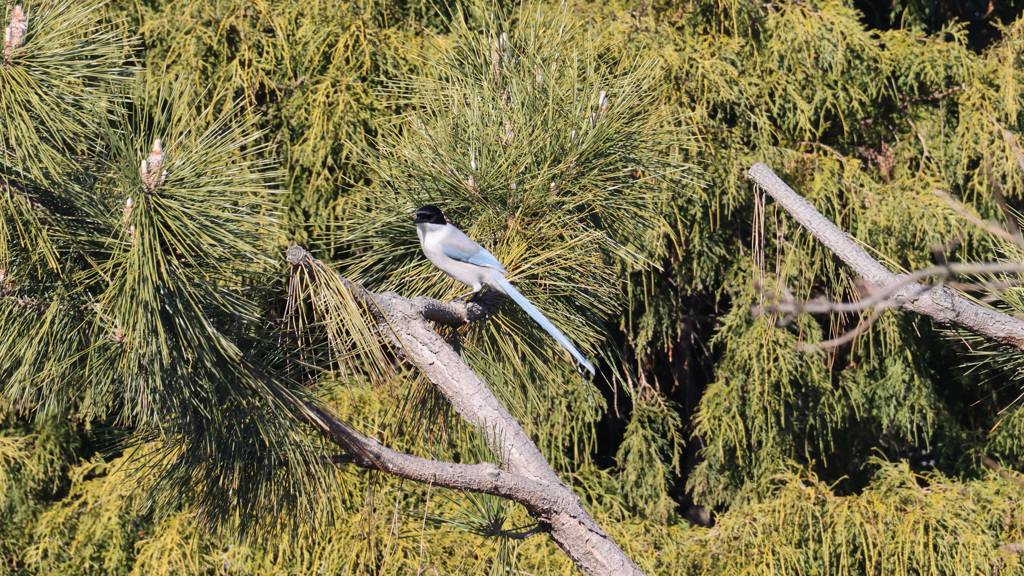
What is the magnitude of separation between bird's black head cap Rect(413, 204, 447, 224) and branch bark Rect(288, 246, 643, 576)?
0.78 feet

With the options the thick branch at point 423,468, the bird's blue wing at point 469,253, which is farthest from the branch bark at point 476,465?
the bird's blue wing at point 469,253

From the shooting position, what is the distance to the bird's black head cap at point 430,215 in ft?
4.32

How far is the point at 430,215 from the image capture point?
1.32 meters

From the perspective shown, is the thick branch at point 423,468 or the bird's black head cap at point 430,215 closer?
the thick branch at point 423,468

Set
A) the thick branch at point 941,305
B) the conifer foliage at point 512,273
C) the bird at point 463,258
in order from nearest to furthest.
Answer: the conifer foliage at point 512,273, the thick branch at point 941,305, the bird at point 463,258

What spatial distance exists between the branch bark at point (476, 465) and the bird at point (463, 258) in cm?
17

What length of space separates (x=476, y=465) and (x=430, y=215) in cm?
47

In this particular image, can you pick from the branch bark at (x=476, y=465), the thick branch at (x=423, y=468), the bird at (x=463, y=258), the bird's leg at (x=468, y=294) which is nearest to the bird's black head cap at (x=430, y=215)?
the bird at (x=463, y=258)

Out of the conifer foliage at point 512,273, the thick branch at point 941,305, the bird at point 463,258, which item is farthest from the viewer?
the bird at point 463,258

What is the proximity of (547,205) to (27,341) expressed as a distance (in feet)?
2.51

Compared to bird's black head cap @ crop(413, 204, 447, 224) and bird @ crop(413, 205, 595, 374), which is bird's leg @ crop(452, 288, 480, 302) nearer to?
bird @ crop(413, 205, 595, 374)

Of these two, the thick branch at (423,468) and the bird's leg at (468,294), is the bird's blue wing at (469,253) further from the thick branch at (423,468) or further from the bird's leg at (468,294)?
the thick branch at (423,468)

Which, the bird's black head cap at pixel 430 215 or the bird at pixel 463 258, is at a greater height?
the bird's black head cap at pixel 430 215

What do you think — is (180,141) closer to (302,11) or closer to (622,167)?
(622,167)
